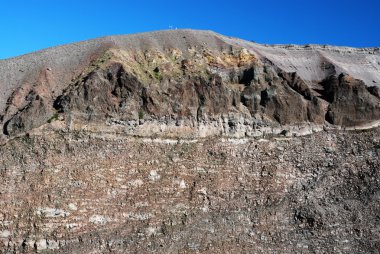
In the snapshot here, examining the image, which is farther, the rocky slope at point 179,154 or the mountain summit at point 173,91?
the mountain summit at point 173,91

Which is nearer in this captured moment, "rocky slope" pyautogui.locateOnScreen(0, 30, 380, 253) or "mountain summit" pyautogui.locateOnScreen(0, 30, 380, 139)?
"rocky slope" pyautogui.locateOnScreen(0, 30, 380, 253)

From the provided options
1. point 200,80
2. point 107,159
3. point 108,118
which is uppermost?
point 200,80

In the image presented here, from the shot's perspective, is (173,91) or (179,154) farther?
(173,91)

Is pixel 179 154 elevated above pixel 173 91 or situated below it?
below

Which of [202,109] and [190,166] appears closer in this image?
[190,166]

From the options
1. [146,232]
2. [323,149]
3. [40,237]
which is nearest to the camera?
[40,237]

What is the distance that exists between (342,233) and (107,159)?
15.0 metres

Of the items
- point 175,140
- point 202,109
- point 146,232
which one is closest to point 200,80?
point 202,109

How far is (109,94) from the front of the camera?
33.3 m

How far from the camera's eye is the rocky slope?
2845cm

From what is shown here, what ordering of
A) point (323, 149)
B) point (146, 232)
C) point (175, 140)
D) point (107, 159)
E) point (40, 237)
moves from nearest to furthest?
point (40, 237) → point (146, 232) → point (107, 159) → point (175, 140) → point (323, 149)

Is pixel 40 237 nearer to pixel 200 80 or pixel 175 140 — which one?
pixel 175 140

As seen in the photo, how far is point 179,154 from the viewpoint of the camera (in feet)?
105

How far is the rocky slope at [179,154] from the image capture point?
93.4ft
